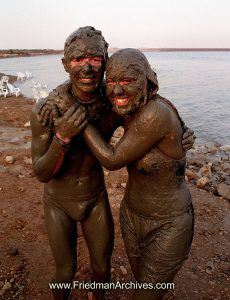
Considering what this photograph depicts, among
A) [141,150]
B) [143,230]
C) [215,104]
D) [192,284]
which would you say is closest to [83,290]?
[192,284]

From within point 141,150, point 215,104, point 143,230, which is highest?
point 141,150

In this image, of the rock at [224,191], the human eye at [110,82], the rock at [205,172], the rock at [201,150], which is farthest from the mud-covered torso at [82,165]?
the rock at [201,150]

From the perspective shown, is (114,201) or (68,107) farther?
(114,201)

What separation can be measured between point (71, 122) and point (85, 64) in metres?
0.46

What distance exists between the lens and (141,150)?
7.46 feet

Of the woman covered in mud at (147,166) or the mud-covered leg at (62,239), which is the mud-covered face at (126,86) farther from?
the mud-covered leg at (62,239)

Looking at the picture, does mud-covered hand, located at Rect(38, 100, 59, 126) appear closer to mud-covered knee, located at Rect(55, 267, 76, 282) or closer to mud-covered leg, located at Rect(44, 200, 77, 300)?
mud-covered leg, located at Rect(44, 200, 77, 300)

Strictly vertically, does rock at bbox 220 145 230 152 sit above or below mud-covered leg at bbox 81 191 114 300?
below

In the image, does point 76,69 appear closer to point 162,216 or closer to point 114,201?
point 162,216

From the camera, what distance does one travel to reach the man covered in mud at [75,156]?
2412 mm

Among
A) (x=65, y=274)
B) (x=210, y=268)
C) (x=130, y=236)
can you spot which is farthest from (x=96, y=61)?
(x=210, y=268)

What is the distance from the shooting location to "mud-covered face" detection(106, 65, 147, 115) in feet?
7.11

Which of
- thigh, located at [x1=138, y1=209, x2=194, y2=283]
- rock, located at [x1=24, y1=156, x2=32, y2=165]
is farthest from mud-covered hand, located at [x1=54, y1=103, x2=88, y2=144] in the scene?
rock, located at [x1=24, y1=156, x2=32, y2=165]

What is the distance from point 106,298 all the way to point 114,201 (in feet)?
7.86
